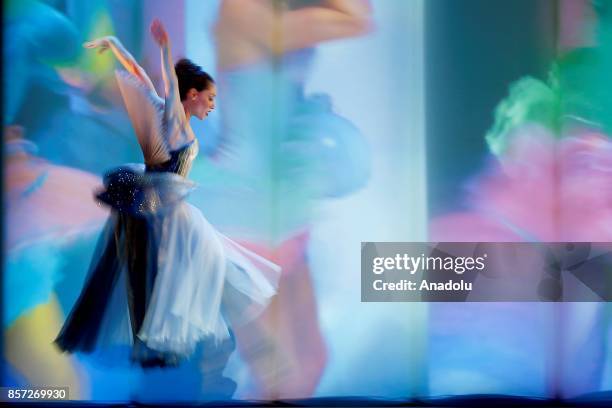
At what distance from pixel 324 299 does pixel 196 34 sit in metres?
1.58

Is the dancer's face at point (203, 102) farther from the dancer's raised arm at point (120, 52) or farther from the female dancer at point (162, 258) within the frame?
the dancer's raised arm at point (120, 52)

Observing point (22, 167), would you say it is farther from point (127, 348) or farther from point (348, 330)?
point (348, 330)

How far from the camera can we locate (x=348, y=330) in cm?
360

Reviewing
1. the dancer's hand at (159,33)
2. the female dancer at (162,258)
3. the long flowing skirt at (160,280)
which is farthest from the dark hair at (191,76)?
the long flowing skirt at (160,280)

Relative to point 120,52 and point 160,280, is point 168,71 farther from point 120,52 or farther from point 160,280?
point 160,280

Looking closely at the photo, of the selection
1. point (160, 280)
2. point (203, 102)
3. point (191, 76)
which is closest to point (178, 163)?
point (203, 102)

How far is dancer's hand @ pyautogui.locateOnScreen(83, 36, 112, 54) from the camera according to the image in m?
3.58

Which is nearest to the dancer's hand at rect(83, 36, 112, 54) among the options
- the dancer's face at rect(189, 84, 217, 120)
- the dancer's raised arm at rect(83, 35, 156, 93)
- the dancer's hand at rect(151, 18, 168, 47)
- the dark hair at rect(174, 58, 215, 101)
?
the dancer's raised arm at rect(83, 35, 156, 93)

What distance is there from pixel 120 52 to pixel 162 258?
112 centimetres

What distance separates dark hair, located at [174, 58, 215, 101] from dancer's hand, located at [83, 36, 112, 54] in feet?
1.23

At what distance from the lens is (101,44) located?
11.8ft

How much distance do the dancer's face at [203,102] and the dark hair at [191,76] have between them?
0.07 ft

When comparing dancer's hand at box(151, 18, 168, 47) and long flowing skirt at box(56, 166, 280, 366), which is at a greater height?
dancer's hand at box(151, 18, 168, 47)

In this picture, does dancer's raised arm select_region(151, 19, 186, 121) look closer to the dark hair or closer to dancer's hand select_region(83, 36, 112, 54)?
the dark hair
